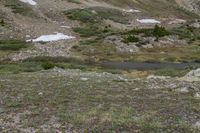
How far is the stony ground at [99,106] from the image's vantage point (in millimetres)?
25078

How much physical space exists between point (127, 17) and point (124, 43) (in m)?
46.3

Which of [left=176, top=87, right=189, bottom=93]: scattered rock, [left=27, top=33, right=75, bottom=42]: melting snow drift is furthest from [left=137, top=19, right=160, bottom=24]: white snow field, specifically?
[left=176, top=87, right=189, bottom=93]: scattered rock

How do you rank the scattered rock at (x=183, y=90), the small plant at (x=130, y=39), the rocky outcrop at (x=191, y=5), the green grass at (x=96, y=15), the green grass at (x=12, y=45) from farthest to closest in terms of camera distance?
1. the rocky outcrop at (x=191, y=5)
2. the green grass at (x=96, y=15)
3. the small plant at (x=130, y=39)
4. the green grass at (x=12, y=45)
5. the scattered rock at (x=183, y=90)

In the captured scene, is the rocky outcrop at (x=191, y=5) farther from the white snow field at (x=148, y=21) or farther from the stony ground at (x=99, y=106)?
the stony ground at (x=99, y=106)

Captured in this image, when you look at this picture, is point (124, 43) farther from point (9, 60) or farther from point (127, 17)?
point (127, 17)

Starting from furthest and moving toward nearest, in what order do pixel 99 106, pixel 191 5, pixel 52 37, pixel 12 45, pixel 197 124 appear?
1. pixel 191 5
2. pixel 52 37
3. pixel 12 45
4. pixel 99 106
5. pixel 197 124

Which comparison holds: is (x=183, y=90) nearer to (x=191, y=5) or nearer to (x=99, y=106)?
(x=99, y=106)

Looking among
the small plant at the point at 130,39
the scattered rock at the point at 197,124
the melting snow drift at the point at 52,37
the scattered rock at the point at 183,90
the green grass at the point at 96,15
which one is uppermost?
the scattered rock at the point at 197,124

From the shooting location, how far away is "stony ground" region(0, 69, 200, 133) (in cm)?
2508

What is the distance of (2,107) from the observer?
29.2 meters

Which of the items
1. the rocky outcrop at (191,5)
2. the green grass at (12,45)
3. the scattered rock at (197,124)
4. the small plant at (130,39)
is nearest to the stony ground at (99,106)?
the scattered rock at (197,124)

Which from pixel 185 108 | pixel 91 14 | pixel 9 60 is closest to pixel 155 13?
pixel 91 14

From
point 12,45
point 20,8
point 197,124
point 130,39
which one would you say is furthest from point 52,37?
point 197,124

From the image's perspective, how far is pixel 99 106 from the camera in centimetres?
2878
